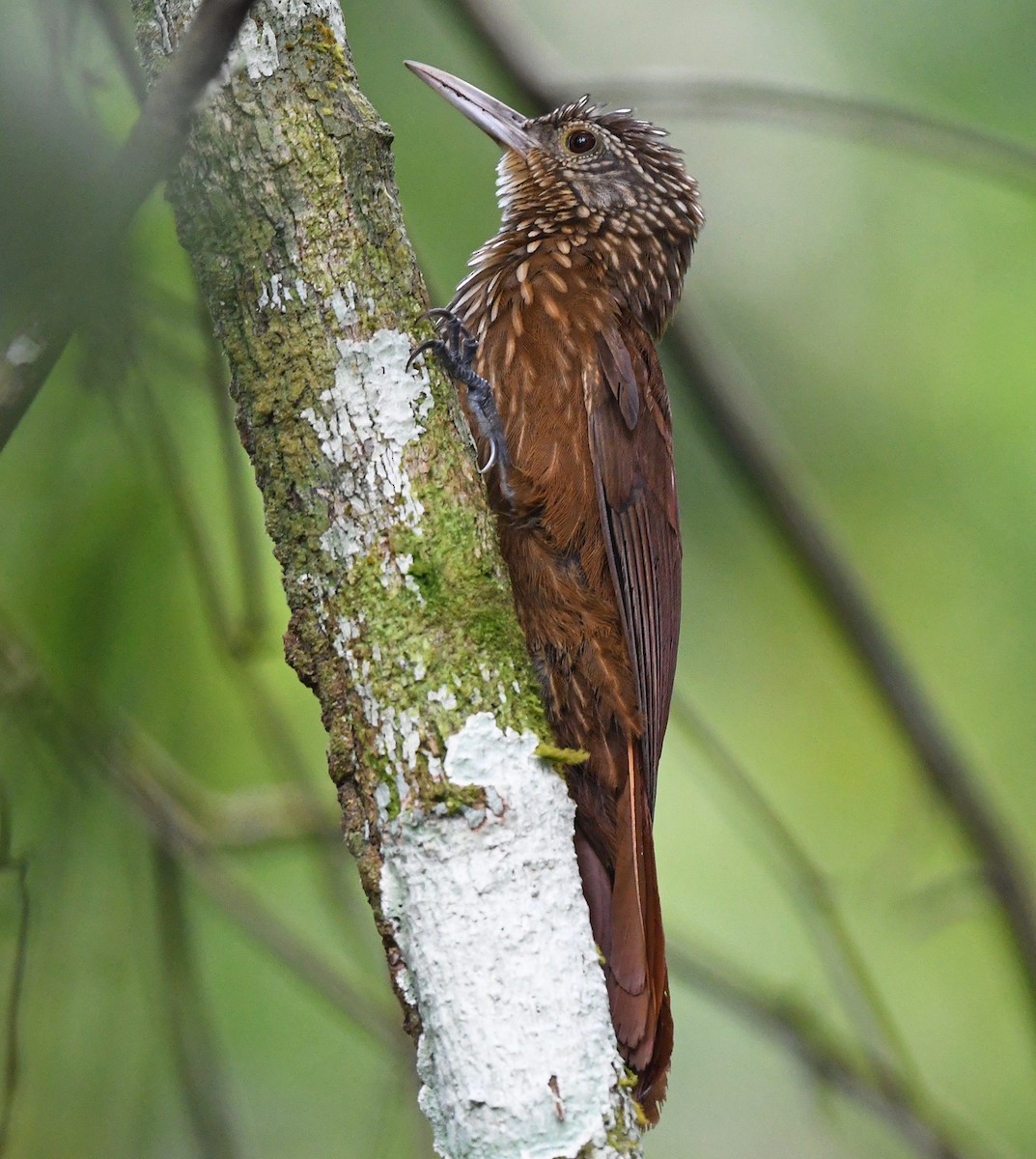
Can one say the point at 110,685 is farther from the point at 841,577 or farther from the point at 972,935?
the point at 972,935

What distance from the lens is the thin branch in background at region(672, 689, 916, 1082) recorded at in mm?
2992

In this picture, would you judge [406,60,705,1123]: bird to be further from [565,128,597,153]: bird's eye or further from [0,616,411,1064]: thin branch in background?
[0,616,411,1064]: thin branch in background

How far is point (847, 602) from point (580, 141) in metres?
1.41

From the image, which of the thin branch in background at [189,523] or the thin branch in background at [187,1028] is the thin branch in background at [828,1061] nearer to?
the thin branch in background at [187,1028]

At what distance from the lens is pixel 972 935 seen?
4281mm

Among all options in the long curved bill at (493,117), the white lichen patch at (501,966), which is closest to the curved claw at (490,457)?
the white lichen patch at (501,966)

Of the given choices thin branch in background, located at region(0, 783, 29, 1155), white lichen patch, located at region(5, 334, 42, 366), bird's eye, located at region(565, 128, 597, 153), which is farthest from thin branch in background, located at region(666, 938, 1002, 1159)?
white lichen patch, located at region(5, 334, 42, 366)

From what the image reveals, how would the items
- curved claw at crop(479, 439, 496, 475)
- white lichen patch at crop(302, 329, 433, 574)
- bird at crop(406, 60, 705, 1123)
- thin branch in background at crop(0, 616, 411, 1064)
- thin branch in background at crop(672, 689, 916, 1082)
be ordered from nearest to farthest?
white lichen patch at crop(302, 329, 433, 574)
thin branch in background at crop(0, 616, 411, 1064)
bird at crop(406, 60, 705, 1123)
curved claw at crop(479, 439, 496, 475)
thin branch in background at crop(672, 689, 916, 1082)

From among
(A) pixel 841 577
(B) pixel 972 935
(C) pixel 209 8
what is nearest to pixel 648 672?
(A) pixel 841 577

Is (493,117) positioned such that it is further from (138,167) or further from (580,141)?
(138,167)

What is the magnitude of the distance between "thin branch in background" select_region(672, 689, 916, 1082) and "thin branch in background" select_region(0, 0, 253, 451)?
1993mm

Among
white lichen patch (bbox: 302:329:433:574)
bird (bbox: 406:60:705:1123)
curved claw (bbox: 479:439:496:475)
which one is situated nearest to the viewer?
white lichen patch (bbox: 302:329:433:574)

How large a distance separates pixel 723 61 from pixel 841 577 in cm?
251

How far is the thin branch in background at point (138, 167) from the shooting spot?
1.25 m
